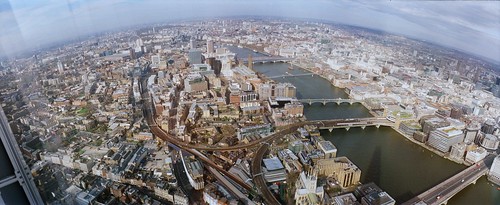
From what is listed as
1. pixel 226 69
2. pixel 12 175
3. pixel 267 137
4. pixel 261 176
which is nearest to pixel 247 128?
pixel 267 137

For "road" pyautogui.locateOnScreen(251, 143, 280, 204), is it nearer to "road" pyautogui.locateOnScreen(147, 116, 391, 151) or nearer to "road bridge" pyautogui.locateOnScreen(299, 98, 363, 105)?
"road" pyautogui.locateOnScreen(147, 116, 391, 151)

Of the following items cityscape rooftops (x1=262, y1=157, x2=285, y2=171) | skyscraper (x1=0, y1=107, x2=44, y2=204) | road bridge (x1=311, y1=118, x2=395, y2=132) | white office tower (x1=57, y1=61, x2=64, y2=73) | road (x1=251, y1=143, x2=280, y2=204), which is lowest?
road bridge (x1=311, y1=118, x2=395, y2=132)

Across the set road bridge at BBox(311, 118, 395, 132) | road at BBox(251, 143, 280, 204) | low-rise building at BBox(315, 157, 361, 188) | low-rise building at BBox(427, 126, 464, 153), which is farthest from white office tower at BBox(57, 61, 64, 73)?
low-rise building at BBox(427, 126, 464, 153)

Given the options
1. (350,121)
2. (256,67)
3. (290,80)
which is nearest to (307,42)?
(256,67)

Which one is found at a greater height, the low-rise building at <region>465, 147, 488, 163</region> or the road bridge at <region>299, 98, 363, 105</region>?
the road bridge at <region>299, 98, 363, 105</region>

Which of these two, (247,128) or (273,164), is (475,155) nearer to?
(273,164)
